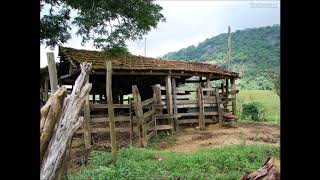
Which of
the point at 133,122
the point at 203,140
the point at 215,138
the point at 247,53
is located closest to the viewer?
the point at 133,122

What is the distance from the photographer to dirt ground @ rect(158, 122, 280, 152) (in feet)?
38.1

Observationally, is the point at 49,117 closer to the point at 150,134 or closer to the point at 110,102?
the point at 110,102

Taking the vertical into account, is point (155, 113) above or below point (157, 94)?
below

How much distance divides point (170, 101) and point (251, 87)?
24510mm

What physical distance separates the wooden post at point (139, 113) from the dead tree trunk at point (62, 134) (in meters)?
5.66

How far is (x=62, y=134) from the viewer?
4.37 m

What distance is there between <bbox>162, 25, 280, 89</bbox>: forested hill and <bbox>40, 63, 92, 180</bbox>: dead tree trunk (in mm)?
29294

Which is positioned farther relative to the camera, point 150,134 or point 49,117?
point 150,134

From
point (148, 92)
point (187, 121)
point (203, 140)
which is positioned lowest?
point (203, 140)

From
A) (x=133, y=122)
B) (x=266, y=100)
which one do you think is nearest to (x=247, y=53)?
(x=266, y=100)

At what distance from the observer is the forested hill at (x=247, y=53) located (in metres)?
39.0

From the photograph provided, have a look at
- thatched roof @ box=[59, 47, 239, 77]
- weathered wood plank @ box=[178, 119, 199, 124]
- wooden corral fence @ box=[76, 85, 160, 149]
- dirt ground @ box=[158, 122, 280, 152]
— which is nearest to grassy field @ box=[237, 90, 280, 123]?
dirt ground @ box=[158, 122, 280, 152]

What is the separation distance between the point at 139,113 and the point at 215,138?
311 cm
